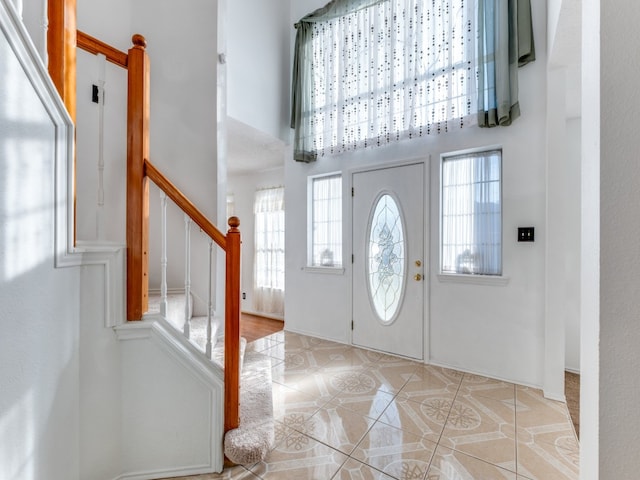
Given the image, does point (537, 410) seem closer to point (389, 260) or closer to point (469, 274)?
point (469, 274)

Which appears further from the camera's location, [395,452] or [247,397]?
[247,397]

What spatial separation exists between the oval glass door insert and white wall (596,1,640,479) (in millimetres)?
2028

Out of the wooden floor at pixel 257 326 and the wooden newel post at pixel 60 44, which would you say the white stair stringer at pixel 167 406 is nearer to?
the wooden newel post at pixel 60 44

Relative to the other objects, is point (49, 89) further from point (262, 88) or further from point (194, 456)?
point (262, 88)

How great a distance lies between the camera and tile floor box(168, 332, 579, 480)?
150 cm

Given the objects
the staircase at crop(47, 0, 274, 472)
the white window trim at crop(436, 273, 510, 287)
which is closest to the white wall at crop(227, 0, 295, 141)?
the staircase at crop(47, 0, 274, 472)

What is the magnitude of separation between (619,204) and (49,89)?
2025 millimetres

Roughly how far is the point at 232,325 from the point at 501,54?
287 centimetres

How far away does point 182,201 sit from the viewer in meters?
1.51

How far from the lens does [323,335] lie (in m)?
3.46

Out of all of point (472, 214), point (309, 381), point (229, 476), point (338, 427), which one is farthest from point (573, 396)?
point (229, 476)

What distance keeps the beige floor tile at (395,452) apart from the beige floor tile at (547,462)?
1.54 ft

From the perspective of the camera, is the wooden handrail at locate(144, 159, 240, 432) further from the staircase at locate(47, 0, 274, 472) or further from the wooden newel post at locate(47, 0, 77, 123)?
the wooden newel post at locate(47, 0, 77, 123)

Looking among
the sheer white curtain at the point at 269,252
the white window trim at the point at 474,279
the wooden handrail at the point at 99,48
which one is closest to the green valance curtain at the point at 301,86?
the sheer white curtain at the point at 269,252
